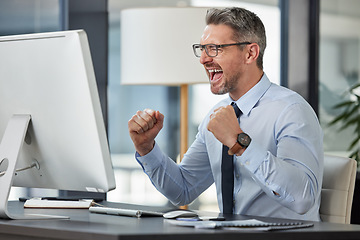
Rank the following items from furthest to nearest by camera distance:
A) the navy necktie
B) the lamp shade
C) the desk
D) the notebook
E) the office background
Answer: the office background, the lamp shade, the navy necktie, the notebook, the desk

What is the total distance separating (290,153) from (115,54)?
1.89 metres

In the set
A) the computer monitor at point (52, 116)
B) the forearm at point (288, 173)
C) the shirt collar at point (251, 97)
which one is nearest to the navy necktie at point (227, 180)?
the shirt collar at point (251, 97)

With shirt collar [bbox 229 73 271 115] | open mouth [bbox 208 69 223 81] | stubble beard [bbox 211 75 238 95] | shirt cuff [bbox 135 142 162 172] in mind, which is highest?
open mouth [bbox 208 69 223 81]

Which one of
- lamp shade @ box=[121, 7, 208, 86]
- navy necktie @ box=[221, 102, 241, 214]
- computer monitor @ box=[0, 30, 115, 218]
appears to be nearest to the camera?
computer monitor @ box=[0, 30, 115, 218]

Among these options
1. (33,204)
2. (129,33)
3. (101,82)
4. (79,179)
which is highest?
(129,33)

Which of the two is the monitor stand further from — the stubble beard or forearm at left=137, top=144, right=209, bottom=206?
the stubble beard

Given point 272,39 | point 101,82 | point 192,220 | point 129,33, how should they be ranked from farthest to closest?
point 272,39 < point 101,82 < point 129,33 < point 192,220

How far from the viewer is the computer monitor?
5.75ft

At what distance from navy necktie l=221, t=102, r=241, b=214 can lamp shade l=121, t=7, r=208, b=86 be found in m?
0.92

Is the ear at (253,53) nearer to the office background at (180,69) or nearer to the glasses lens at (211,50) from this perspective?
the glasses lens at (211,50)

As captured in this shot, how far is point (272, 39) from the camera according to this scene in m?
4.20

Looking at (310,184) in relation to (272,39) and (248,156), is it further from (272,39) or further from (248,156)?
(272,39)

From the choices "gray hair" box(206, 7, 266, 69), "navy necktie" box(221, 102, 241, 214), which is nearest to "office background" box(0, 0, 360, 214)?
"gray hair" box(206, 7, 266, 69)

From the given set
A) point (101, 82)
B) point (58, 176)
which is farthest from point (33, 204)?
point (101, 82)
